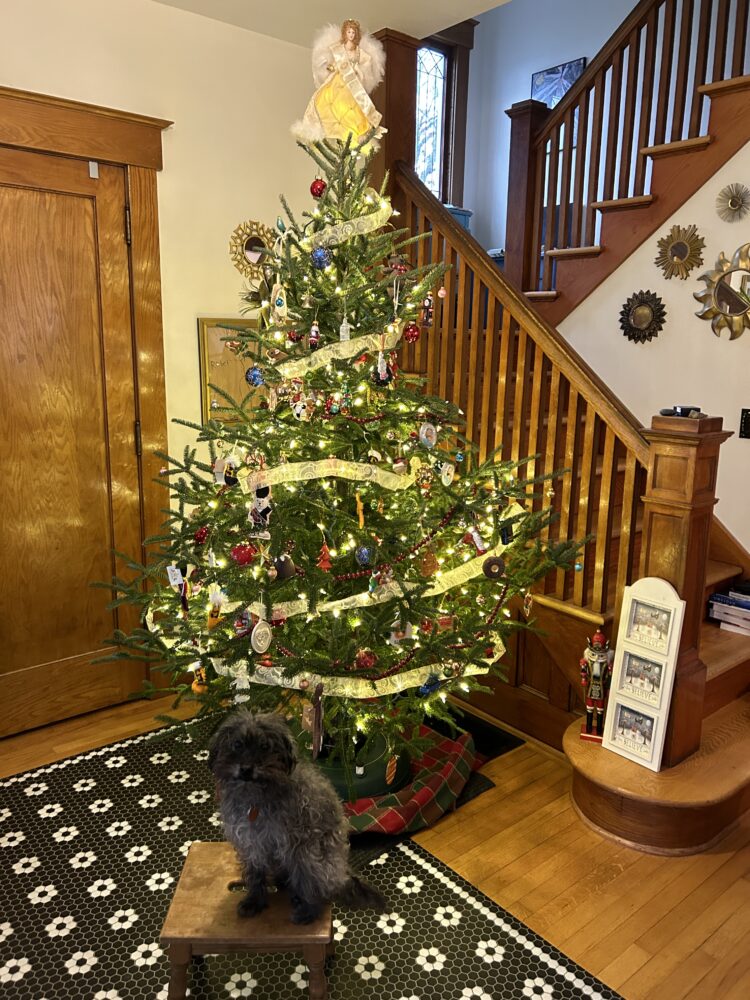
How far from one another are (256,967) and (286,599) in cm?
99

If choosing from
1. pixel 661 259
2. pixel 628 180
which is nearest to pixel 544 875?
pixel 661 259

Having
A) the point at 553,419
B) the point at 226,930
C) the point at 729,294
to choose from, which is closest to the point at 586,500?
the point at 553,419

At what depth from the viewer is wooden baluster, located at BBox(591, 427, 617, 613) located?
272cm

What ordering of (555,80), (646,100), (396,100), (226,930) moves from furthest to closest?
1. (555,80)
2. (646,100)
3. (396,100)
4. (226,930)

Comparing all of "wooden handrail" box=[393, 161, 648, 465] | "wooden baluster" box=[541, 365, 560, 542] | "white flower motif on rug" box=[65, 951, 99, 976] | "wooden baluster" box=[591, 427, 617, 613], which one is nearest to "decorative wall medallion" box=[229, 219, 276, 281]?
"wooden handrail" box=[393, 161, 648, 465]

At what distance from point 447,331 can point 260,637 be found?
5.84 ft

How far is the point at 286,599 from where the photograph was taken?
2287 mm

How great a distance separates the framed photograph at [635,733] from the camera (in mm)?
2520

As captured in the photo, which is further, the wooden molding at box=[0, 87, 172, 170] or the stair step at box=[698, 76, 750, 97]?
the stair step at box=[698, 76, 750, 97]

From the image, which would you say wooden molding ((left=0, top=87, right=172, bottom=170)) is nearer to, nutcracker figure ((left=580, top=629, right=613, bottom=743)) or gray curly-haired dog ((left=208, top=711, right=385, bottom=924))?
gray curly-haired dog ((left=208, top=711, right=385, bottom=924))

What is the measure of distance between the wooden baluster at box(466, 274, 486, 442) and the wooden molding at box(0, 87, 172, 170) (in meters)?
1.45

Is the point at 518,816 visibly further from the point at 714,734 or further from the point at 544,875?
the point at 714,734

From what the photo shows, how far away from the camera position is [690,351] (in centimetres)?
353

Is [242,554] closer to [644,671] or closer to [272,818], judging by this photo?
[272,818]
